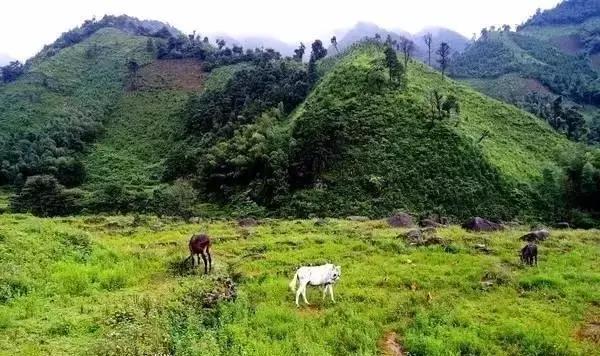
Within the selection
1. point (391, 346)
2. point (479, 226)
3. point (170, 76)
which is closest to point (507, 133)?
point (479, 226)

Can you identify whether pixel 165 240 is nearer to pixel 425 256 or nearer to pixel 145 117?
pixel 425 256

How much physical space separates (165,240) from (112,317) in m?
21.0

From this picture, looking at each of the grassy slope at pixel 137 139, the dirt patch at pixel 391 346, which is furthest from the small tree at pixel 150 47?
the dirt patch at pixel 391 346

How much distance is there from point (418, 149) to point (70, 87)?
106 meters

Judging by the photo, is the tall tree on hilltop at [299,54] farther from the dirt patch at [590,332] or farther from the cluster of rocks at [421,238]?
the dirt patch at [590,332]

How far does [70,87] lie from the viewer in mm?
144375

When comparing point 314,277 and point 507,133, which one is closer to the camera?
point 314,277

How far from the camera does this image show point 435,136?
76188 millimetres

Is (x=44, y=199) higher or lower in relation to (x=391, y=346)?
higher

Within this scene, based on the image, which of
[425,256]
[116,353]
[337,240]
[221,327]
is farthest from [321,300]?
[337,240]

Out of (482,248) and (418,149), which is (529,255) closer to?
(482,248)

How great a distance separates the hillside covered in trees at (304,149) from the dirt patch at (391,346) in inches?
1892

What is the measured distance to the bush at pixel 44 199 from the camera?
250 feet

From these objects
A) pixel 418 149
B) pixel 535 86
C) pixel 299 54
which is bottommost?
pixel 418 149
